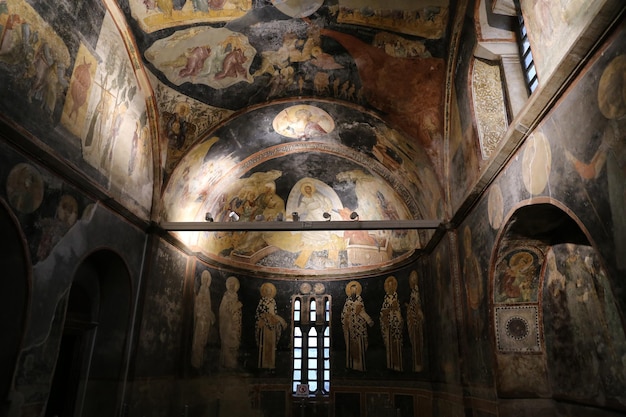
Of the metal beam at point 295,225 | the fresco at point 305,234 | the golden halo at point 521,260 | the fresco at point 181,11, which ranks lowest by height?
the golden halo at point 521,260

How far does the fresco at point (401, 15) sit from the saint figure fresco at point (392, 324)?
9034 mm

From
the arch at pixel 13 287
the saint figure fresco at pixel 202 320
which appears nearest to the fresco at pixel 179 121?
the saint figure fresco at pixel 202 320

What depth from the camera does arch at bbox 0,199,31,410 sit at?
7.52 meters

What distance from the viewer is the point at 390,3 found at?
998 centimetres

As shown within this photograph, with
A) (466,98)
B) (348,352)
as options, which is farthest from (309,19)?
(348,352)

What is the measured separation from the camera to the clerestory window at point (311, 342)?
668 inches

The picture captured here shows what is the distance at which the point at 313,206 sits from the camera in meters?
18.0

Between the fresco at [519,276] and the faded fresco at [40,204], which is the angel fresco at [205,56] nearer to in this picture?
the faded fresco at [40,204]

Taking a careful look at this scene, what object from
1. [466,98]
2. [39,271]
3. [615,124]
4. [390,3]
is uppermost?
[390,3]

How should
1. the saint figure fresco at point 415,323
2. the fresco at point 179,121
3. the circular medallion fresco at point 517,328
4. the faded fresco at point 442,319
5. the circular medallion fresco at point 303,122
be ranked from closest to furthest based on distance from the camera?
the circular medallion fresco at point 517,328
the faded fresco at point 442,319
the fresco at point 179,121
the circular medallion fresco at point 303,122
the saint figure fresco at point 415,323

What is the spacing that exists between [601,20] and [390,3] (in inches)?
230

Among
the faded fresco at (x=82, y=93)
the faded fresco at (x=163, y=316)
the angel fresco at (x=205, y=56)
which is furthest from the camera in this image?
the faded fresco at (x=163, y=316)

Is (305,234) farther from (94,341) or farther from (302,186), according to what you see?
(94,341)

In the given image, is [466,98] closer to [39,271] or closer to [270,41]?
[270,41]
